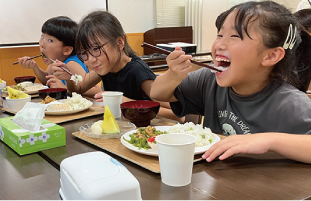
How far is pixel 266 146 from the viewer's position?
35.1 inches

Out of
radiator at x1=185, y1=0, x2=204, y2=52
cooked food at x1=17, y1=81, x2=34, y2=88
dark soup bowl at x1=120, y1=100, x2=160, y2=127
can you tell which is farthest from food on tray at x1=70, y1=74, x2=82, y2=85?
radiator at x1=185, y1=0, x2=204, y2=52

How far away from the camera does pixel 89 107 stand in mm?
1631

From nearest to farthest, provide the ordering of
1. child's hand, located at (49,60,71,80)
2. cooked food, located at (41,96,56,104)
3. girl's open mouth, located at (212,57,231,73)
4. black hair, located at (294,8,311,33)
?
girl's open mouth, located at (212,57,231,73), cooked food, located at (41,96,56,104), black hair, located at (294,8,311,33), child's hand, located at (49,60,71,80)

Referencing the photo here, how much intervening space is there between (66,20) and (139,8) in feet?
7.27

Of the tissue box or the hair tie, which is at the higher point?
the hair tie

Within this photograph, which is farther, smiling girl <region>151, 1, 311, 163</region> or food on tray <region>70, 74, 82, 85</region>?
food on tray <region>70, 74, 82, 85</region>

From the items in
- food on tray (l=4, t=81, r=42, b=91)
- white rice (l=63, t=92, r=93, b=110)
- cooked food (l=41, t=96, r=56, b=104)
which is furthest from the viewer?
food on tray (l=4, t=81, r=42, b=91)

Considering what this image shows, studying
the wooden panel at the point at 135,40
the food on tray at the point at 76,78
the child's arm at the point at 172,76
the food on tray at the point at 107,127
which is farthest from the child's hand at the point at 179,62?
the wooden panel at the point at 135,40

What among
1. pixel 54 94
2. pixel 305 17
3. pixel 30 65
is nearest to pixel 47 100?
pixel 54 94

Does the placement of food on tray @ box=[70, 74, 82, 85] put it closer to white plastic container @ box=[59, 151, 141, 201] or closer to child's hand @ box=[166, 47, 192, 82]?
child's hand @ box=[166, 47, 192, 82]

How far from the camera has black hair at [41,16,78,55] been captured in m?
2.55

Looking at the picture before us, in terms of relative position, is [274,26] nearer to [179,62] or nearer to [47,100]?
[179,62]

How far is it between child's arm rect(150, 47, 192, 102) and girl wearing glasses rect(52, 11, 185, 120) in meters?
0.31

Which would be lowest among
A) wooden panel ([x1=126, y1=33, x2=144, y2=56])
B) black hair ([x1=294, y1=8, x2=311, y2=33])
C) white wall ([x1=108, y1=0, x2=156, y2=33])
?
wooden panel ([x1=126, y1=33, x2=144, y2=56])
